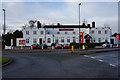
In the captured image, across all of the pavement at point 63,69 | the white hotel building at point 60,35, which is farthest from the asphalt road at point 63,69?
the white hotel building at point 60,35

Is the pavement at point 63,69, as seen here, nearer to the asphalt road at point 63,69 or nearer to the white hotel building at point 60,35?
the asphalt road at point 63,69

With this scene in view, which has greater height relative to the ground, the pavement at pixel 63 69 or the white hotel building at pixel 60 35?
the white hotel building at pixel 60 35

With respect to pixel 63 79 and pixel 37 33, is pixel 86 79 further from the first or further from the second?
pixel 37 33

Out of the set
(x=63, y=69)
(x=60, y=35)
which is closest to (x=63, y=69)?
(x=63, y=69)

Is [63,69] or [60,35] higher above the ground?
[60,35]

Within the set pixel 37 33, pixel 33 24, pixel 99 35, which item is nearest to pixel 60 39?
pixel 37 33

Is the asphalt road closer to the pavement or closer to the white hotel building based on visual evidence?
the pavement

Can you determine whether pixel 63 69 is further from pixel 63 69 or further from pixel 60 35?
pixel 60 35

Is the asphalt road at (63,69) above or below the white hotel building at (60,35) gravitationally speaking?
below

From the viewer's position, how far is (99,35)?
53.4m

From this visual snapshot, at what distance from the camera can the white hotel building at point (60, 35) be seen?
5059 cm

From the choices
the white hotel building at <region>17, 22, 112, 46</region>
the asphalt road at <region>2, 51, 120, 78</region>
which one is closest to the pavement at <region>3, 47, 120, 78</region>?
the asphalt road at <region>2, 51, 120, 78</region>

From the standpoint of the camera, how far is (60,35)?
166 ft

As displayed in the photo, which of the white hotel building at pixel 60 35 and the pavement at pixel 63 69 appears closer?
the pavement at pixel 63 69
